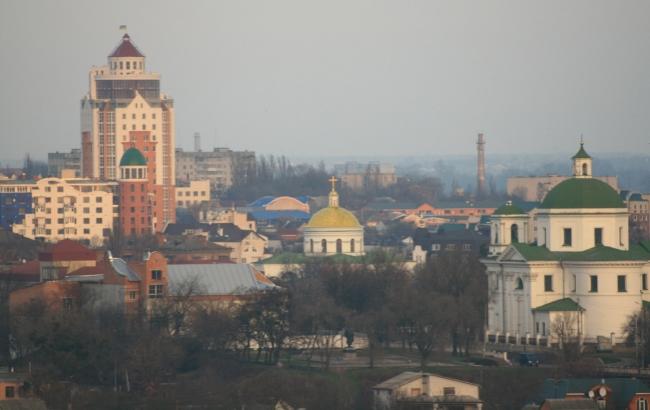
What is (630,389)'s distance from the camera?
8894cm

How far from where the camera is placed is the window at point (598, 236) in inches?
4619

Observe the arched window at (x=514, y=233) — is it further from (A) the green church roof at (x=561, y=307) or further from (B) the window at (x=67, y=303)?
(B) the window at (x=67, y=303)

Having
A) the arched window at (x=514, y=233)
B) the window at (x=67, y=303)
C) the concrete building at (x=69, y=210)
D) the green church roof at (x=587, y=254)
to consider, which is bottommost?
the window at (x=67, y=303)

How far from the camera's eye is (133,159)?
17862 centimetres

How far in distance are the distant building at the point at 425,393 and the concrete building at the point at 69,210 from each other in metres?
86.5

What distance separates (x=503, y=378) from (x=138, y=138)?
10247 cm

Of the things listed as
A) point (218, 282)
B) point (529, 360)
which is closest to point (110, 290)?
point (218, 282)

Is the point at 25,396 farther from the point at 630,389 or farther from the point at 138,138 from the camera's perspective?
the point at 138,138

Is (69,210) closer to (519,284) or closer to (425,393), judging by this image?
(519,284)

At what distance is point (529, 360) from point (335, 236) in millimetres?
47615

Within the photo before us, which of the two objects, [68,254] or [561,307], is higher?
[68,254]

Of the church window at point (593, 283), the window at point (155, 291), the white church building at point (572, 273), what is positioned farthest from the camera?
the church window at point (593, 283)

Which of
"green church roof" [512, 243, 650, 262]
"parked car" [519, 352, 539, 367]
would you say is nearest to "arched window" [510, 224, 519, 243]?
"green church roof" [512, 243, 650, 262]

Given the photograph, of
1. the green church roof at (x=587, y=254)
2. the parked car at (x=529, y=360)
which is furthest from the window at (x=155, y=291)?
the green church roof at (x=587, y=254)
